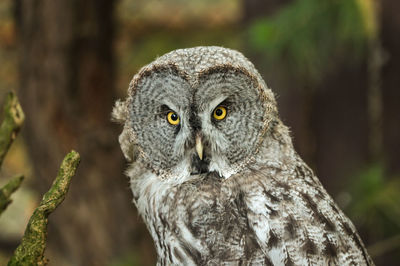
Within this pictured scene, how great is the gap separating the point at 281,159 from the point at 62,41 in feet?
5.39

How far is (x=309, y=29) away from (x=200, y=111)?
118 centimetres

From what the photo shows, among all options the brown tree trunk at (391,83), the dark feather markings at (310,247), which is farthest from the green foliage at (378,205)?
the dark feather markings at (310,247)

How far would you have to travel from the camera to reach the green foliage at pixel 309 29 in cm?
241

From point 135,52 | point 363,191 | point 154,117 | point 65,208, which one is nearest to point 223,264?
point 154,117

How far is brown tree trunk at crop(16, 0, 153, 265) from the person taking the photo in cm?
281

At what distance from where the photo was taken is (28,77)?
2.89m

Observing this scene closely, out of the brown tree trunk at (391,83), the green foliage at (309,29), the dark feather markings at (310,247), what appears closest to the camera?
the dark feather markings at (310,247)

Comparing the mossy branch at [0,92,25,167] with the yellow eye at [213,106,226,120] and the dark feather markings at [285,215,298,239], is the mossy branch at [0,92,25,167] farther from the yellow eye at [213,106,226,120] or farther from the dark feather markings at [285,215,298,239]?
the dark feather markings at [285,215,298,239]

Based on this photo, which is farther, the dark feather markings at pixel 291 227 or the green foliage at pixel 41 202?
the dark feather markings at pixel 291 227

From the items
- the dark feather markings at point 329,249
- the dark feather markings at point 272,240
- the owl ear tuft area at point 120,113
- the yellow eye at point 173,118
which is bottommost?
the dark feather markings at point 329,249

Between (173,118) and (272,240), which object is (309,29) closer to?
(173,118)

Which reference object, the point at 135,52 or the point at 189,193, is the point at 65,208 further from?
the point at 189,193

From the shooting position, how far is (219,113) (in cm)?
151

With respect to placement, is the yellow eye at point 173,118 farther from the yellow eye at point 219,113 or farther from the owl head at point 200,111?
the yellow eye at point 219,113
